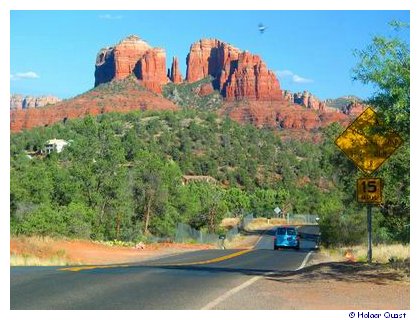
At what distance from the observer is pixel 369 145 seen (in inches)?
577

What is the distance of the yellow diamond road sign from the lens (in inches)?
553

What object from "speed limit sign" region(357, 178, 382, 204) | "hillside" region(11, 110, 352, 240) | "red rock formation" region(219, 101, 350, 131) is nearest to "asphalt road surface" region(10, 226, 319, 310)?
"speed limit sign" region(357, 178, 382, 204)

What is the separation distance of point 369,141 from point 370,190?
108 centimetres

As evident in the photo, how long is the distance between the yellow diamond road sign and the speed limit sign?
265mm

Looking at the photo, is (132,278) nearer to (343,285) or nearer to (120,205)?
(343,285)

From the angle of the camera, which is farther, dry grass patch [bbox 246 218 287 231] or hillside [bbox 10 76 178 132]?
hillside [bbox 10 76 178 132]

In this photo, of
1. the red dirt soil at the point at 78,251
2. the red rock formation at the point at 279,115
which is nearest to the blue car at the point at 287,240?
the red dirt soil at the point at 78,251

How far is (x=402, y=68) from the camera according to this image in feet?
42.4

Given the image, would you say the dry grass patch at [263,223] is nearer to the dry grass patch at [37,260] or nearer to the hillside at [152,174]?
the hillside at [152,174]

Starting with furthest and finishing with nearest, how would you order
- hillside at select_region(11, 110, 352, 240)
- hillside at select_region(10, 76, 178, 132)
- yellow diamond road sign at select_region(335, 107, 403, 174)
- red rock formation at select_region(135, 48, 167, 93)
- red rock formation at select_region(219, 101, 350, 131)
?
red rock formation at select_region(135, 48, 167, 93) < red rock formation at select_region(219, 101, 350, 131) < hillside at select_region(10, 76, 178, 132) < hillside at select_region(11, 110, 352, 240) < yellow diamond road sign at select_region(335, 107, 403, 174)

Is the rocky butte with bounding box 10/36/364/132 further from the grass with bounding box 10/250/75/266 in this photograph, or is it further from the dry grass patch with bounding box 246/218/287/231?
the grass with bounding box 10/250/75/266

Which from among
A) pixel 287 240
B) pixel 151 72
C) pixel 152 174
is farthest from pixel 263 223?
pixel 151 72

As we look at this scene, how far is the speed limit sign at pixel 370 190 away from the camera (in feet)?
48.2

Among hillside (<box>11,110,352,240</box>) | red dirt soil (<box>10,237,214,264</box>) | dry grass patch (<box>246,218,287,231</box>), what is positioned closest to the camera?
red dirt soil (<box>10,237,214,264</box>)
